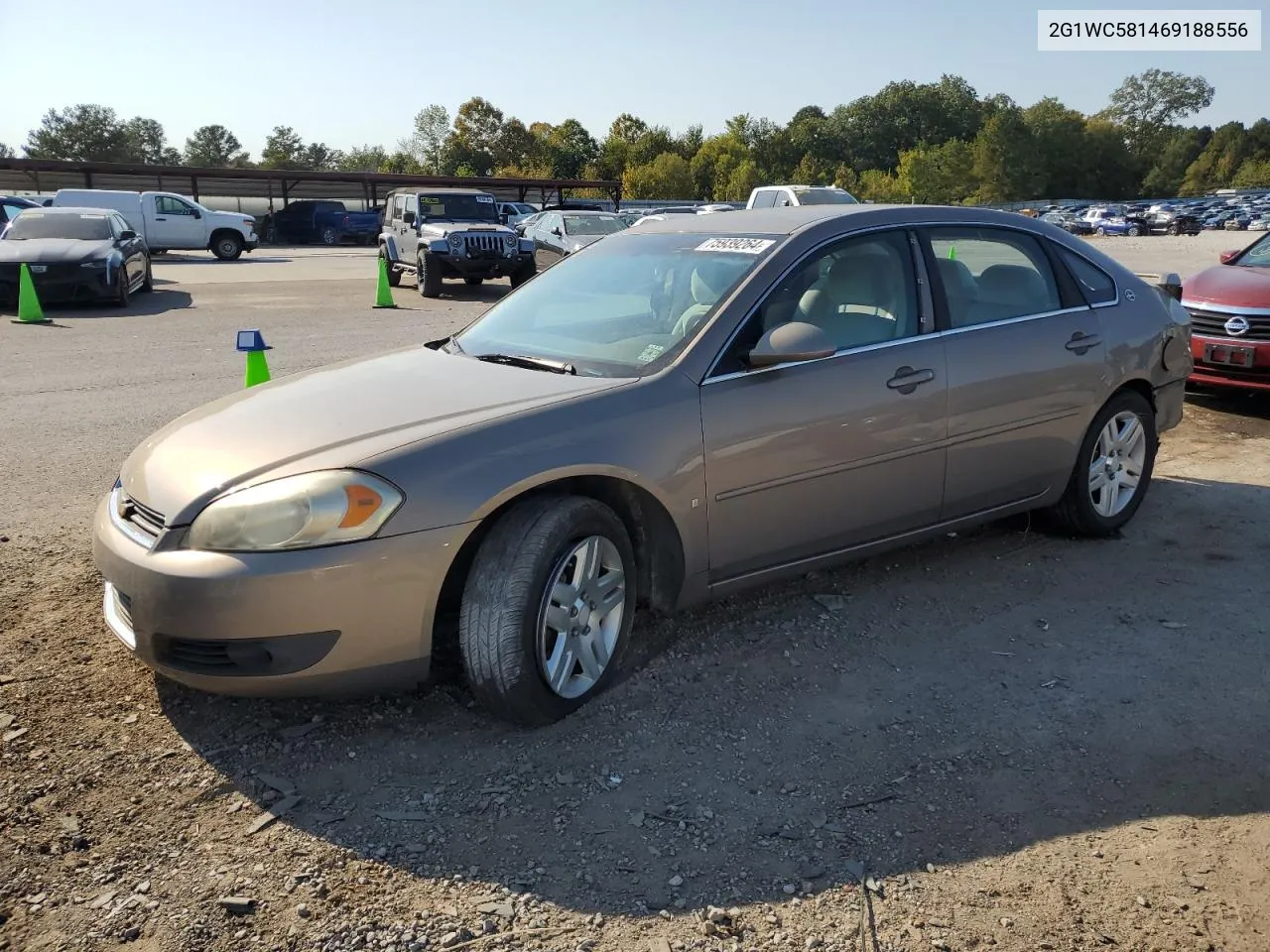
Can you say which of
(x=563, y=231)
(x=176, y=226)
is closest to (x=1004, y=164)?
(x=176, y=226)

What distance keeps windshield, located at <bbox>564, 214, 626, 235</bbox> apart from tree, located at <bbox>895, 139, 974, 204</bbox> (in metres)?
74.7

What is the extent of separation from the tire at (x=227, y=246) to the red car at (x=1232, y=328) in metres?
27.9

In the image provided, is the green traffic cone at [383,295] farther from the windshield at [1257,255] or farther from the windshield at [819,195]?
the windshield at [1257,255]

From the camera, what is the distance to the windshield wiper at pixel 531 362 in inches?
153

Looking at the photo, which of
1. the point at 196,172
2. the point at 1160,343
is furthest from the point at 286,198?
the point at 1160,343

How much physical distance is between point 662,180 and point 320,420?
80142 millimetres

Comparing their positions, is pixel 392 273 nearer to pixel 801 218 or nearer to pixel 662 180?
pixel 801 218

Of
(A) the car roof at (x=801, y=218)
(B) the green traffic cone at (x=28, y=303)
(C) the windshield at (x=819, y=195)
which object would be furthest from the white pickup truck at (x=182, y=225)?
(A) the car roof at (x=801, y=218)

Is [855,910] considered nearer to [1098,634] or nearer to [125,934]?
[125,934]

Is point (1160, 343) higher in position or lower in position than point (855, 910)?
higher

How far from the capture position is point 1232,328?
815cm

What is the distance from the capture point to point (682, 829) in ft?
9.44

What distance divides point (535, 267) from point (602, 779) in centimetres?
1810

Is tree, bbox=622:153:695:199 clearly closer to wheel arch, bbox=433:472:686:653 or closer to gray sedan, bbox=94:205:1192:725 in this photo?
gray sedan, bbox=94:205:1192:725
